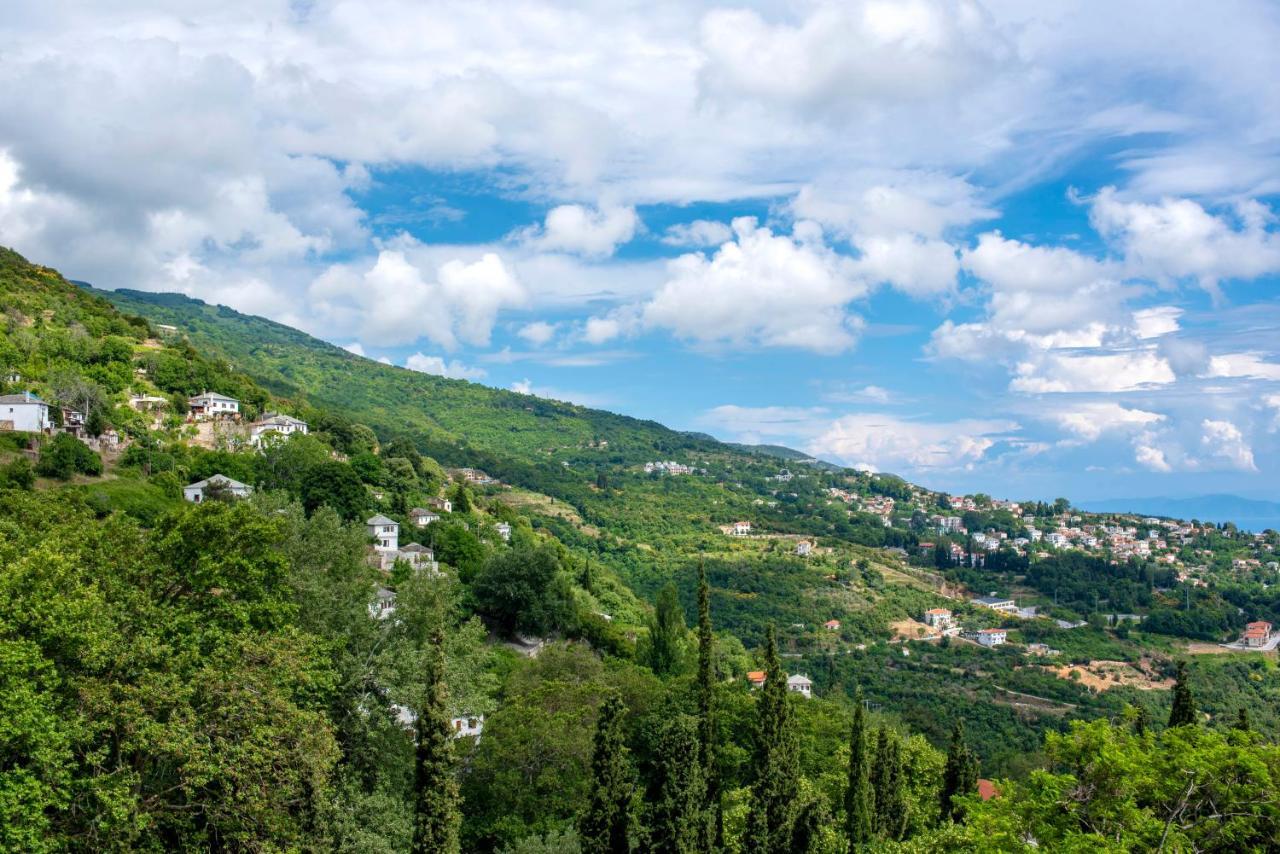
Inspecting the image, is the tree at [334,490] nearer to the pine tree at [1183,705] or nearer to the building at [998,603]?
the pine tree at [1183,705]

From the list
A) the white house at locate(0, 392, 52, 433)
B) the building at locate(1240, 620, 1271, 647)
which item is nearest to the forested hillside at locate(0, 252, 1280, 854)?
the white house at locate(0, 392, 52, 433)

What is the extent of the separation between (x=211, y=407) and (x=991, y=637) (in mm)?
84162

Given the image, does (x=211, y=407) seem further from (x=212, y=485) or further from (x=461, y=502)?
(x=461, y=502)

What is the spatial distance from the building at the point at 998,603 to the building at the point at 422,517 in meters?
81.4

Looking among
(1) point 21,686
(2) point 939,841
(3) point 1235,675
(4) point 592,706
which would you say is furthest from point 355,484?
(3) point 1235,675

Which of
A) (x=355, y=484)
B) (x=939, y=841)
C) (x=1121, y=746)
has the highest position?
(x=355, y=484)

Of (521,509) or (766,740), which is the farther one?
(521,509)

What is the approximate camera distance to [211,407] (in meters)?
61.0

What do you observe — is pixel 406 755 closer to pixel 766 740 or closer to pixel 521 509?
pixel 766 740

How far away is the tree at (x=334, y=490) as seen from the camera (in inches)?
1930

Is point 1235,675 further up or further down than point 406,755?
further down

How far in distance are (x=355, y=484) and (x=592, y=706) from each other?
27.4m

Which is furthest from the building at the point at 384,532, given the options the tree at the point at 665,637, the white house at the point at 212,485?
the tree at the point at 665,637

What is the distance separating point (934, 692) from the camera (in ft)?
255
